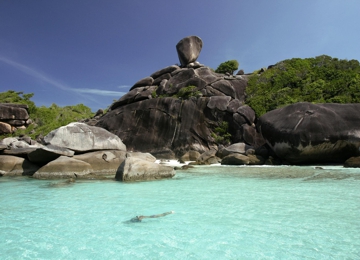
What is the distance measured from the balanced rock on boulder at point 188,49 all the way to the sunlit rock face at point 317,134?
2037 centimetres

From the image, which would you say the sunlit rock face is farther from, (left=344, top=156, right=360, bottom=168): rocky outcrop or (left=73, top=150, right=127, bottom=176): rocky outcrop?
(left=73, top=150, right=127, bottom=176): rocky outcrop

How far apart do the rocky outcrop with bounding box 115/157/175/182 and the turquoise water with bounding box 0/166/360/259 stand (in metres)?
2.65

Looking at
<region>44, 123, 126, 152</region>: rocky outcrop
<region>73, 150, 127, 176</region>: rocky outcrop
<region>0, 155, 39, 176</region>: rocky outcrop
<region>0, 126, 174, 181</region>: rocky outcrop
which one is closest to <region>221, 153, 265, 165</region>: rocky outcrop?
<region>0, 126, 174, 181</region>: rocky outcrop

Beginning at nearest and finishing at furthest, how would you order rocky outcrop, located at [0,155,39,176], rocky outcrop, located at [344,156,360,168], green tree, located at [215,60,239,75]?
1. rocky outcrop, located at [0,155,39,176]
2. rocky outcrop, located at [344,156,360,168]
3. green tree, located at [215,60,239,75]

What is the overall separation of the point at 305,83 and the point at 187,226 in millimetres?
25987

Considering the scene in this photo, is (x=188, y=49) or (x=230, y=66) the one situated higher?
(x=188, y=49)

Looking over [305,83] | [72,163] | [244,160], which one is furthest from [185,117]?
→ [72,163]

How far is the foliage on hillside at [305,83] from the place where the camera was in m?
22.5

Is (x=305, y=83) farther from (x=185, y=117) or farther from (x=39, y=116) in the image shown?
(x=39, y=116)

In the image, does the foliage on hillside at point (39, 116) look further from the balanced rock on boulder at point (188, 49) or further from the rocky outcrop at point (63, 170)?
the rocky outcrop at point (63, 170)

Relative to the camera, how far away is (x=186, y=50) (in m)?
32.8

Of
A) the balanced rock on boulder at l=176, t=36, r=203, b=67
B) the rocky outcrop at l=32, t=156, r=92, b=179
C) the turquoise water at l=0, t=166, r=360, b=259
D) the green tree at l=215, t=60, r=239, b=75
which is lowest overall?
the turquoise water at l=0, t=166, r=360, b=259

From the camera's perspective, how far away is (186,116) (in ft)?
76.1

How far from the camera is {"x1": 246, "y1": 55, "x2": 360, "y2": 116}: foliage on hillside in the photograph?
22.5 meters
